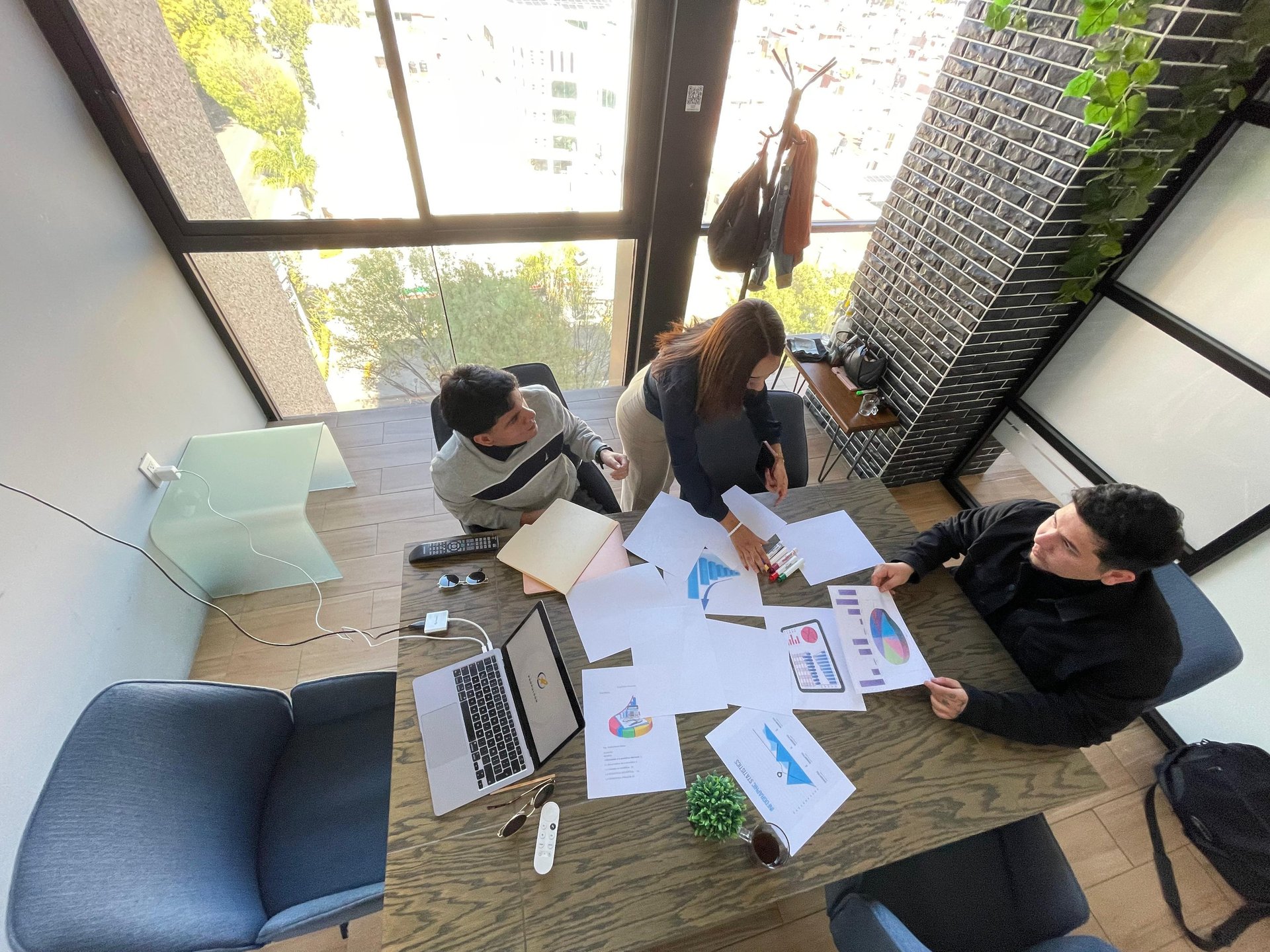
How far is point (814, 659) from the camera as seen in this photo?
51.3 inches

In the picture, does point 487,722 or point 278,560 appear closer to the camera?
point 487,722

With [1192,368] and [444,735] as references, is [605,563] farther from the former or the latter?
[1192,368]

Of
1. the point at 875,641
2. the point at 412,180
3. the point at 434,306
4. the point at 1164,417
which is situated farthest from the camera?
the point at 434,306

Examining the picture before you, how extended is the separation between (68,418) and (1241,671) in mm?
3974

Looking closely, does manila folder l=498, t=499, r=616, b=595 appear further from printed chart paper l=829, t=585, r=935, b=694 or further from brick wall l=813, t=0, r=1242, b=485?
brick wall l=813, t=0, r=1242, b=485

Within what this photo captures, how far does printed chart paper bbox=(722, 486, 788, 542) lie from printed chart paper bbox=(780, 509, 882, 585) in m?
0.04

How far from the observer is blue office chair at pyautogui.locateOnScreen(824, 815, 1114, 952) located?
120 cm

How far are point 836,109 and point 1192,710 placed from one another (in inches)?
112

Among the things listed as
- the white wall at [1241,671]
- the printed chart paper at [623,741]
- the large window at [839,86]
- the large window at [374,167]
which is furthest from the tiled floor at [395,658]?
the large window at [839,86]

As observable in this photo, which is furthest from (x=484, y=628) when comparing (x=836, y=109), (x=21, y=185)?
(x=836, y=109)

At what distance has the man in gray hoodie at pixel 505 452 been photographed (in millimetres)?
1408

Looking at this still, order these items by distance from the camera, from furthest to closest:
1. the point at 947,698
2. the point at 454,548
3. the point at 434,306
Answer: the point at 434,306, the point at 454,548, the point at 947,698

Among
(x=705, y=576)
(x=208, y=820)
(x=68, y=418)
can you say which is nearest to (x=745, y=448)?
(x=705, y=576)

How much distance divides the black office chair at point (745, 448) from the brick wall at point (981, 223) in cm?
88
